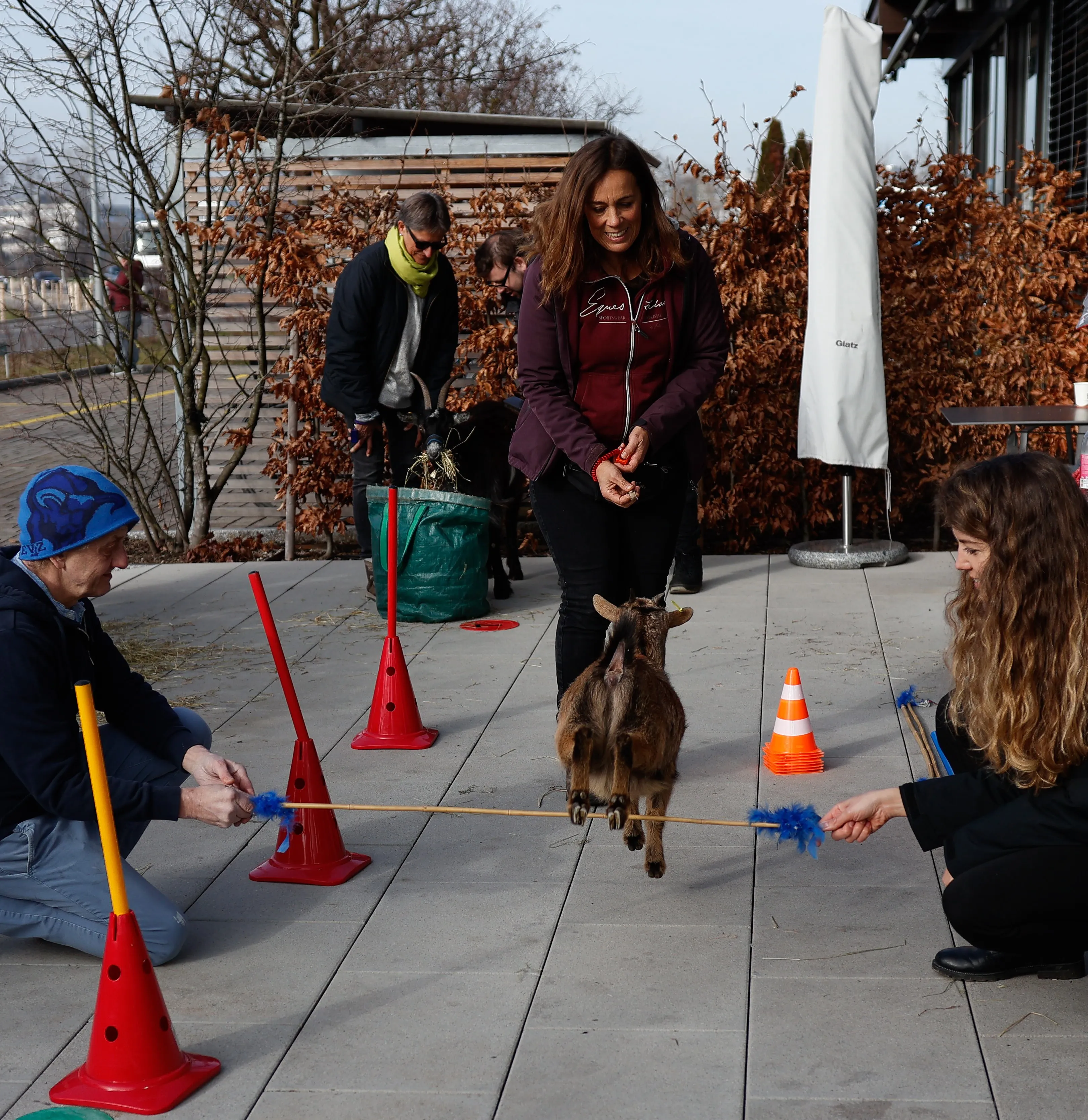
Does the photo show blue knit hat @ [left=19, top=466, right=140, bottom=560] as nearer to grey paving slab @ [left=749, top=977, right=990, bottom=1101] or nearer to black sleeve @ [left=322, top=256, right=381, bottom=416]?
grey paving slab @ [left=749, top=977, right=990, bottom=1101]

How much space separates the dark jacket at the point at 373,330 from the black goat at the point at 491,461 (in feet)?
0.78

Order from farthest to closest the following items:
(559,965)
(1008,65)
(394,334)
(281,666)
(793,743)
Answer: (1008,65) < (394,334) < (793,743) < (281,666) < (559,965)

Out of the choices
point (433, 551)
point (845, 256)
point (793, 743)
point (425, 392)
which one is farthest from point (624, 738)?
point (845, 256)

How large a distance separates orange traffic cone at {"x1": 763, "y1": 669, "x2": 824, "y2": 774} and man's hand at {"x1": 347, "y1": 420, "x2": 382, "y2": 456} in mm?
3442

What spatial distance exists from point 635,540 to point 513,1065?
6.25ft

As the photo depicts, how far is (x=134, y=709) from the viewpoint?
12.3 feet

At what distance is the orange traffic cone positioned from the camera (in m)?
4.70

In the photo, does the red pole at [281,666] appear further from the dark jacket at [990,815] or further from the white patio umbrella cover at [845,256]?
the white patio umbrella cover at [845,256]

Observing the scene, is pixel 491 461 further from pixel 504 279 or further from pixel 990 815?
pixel 990 815

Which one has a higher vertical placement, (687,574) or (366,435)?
(366,435)

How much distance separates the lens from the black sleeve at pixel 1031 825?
2.89 metres

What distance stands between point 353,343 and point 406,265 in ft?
1.72

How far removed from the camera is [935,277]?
871 centimetres

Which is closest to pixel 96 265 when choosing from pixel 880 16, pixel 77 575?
pixel 77 575
